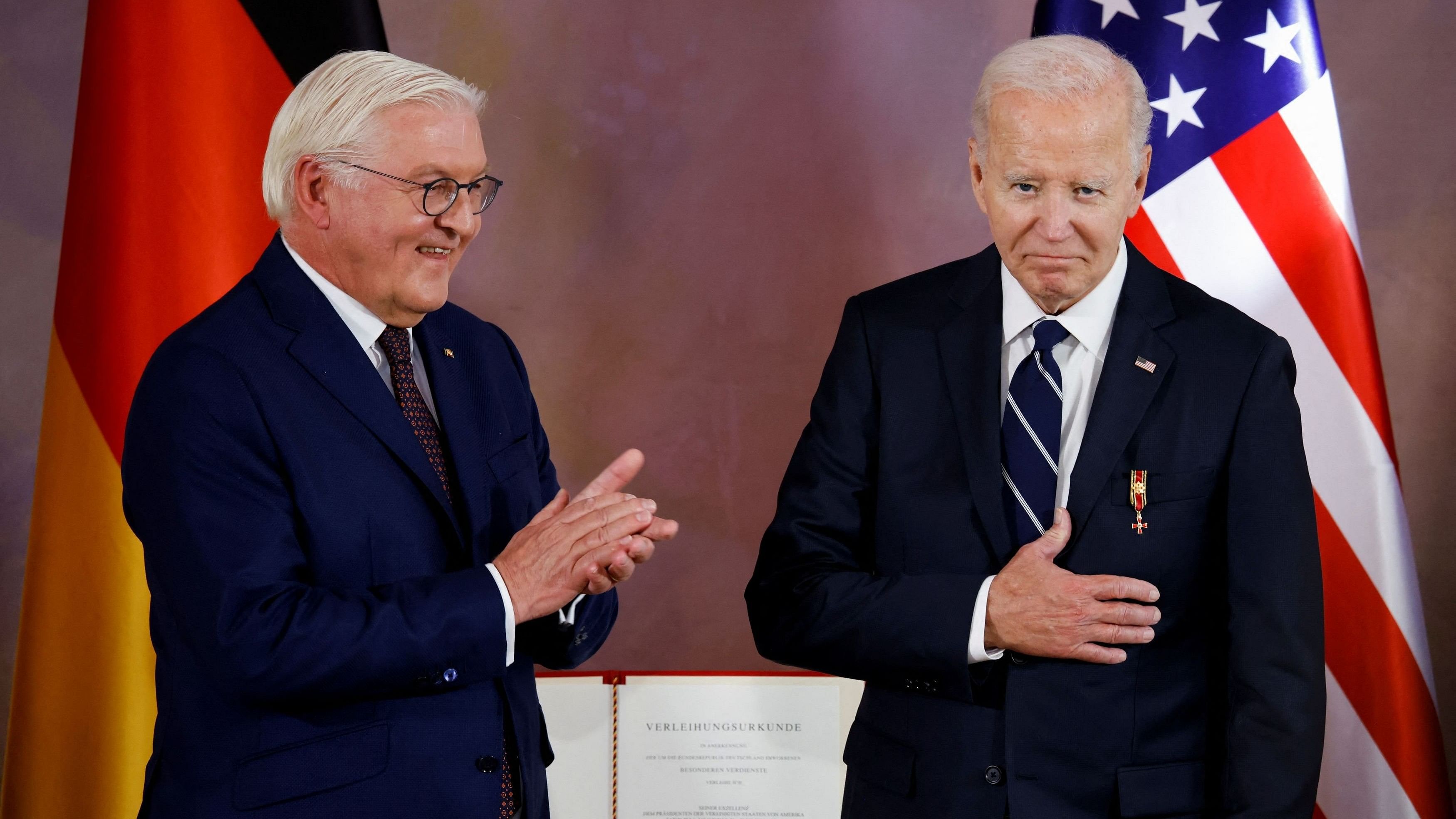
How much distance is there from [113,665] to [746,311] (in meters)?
1.68

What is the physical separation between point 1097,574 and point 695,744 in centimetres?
108

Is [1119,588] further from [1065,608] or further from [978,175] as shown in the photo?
[978,175]

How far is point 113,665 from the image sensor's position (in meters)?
2.46

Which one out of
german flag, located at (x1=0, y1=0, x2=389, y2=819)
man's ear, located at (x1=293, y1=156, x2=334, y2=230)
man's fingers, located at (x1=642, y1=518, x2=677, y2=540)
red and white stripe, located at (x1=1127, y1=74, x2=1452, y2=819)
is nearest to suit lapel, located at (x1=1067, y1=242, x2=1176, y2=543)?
man's fingers, located at (x1=642, y1=518, x2=677, y2=540)

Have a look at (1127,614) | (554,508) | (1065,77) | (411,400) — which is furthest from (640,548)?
(1065,77)

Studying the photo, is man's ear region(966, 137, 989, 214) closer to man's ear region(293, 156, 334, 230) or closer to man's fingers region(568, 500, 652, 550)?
man's fingers region(568, 500, 652, 550)

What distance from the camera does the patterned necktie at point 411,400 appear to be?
1680 millimetres

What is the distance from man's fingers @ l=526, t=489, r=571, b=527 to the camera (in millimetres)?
1628

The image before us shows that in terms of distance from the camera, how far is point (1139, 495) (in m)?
1.58

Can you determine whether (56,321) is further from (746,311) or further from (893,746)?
(893,746)

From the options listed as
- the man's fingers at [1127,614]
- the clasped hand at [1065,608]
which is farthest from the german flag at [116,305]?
the man's fingers at [1127,614]

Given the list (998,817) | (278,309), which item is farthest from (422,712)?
(998,817)

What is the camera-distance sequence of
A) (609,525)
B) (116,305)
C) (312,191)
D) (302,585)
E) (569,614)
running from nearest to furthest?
(302,585) → (609,525) → (312,191) → (569,614) → (116,305)

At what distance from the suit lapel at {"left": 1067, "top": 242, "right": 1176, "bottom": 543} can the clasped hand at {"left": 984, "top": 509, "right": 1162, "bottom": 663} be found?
Answer: 0.23 feet
